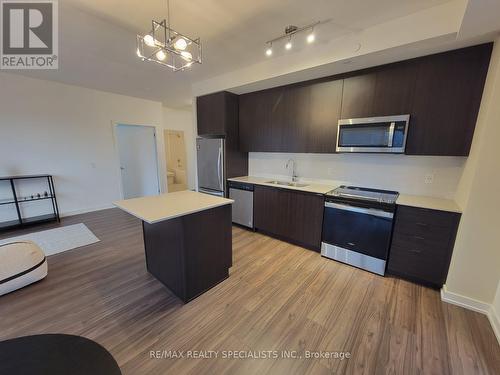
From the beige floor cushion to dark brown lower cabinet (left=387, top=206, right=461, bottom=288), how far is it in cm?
400

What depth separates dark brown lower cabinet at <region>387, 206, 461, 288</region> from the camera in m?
2.06

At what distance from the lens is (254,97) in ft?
11.9

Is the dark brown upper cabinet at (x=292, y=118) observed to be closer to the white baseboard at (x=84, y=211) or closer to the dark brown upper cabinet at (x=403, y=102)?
the dark brown upper cabinet at (x=403, y=102)

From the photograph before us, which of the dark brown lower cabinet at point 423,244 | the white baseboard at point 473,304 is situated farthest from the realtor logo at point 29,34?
the white baseboard at point 473,304

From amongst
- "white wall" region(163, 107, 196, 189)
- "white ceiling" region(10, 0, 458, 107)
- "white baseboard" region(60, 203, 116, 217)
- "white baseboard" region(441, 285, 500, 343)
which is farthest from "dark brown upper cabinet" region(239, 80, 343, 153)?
"white baseboard" region(60, 203, 116, 217)

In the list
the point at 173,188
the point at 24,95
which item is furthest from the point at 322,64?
the point at 173,188

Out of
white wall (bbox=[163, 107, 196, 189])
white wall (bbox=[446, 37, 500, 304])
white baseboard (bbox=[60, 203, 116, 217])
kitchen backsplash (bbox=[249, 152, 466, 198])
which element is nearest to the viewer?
white wall (bbox=[446, 37, 500, 304])

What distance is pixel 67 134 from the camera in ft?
13.8

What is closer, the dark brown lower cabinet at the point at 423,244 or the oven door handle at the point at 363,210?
the dark brown lower cabinet at the point at 423,244

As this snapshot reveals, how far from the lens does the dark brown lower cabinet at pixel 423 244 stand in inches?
81.0

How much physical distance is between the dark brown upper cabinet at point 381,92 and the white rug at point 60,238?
171 inches

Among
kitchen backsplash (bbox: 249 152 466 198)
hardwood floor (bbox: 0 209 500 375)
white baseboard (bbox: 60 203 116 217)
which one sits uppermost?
kitchen backsplash (bbox: 249 152 466 198)

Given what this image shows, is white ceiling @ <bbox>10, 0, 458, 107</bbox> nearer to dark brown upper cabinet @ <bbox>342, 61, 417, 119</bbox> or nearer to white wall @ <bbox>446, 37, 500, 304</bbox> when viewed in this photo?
dark brown upper cabinet @ <bbox>342, 61, 417, 119</bbox>

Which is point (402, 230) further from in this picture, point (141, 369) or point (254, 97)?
point (254, 97)
